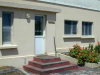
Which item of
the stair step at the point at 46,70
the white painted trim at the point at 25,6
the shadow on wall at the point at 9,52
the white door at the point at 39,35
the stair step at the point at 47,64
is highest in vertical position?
the white painted trim at the point at 25,6

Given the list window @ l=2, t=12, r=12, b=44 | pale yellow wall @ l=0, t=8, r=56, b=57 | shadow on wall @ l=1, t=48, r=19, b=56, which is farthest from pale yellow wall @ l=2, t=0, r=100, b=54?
window @ l=2, t=12, r=12, b=44

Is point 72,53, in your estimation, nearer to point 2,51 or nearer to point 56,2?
point 56,2

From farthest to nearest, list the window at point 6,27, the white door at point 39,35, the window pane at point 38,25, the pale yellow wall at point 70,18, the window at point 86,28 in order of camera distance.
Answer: the window at point 86,28 → the pale yellow wall at point 70,18 → the window pane at point 38,25 → the white door at point 39,35 → the window at point 6,27

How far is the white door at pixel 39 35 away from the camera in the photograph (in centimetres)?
1214

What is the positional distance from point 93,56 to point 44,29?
12.1 ft

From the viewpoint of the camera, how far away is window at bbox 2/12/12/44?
1057 cm

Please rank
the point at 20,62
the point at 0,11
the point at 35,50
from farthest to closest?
the point at 35,50 < the point at 20,62 < the point at 0,11

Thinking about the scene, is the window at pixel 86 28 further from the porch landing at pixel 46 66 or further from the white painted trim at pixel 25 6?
the porch landing at pixel 46 66

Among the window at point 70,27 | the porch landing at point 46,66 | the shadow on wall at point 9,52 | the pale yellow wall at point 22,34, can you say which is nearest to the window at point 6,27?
the pale yellow wall at point 22,34

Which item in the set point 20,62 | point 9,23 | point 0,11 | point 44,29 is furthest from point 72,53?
point 0,11

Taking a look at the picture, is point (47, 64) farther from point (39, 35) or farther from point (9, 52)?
point (39, 35)

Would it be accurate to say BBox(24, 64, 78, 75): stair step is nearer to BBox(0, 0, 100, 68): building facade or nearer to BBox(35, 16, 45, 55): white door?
BBox(0, 0, 100, 68): building facade

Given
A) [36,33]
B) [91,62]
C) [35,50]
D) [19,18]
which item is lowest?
[91,62]

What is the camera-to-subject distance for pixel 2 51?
10297 millimetres
